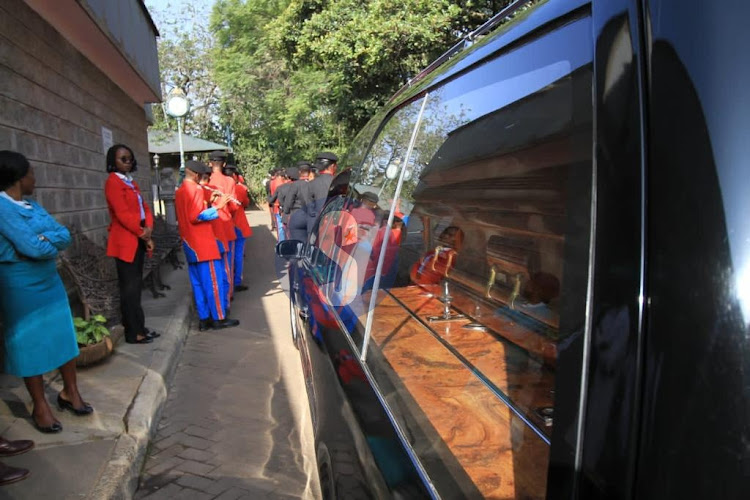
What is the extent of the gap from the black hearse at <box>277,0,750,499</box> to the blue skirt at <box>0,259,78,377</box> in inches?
59.4

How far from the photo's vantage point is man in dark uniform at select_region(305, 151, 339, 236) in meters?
7.11

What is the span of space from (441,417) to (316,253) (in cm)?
165

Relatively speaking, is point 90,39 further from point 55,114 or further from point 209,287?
point 209,287

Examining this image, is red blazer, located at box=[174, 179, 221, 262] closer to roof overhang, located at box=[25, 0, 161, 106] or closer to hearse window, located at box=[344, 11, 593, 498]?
roof overhang, located at box=[25, 0, 161, 106]

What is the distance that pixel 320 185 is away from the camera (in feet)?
23.5

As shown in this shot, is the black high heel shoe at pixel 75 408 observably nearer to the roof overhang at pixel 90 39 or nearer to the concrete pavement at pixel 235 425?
the concrete pavement at pixel 235 425

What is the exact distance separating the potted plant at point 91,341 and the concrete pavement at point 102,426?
87 mm

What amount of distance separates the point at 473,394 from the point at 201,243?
4112 millimetres

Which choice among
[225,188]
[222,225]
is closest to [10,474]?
[222,225]

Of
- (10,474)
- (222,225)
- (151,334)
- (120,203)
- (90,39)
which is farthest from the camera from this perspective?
(90,39)

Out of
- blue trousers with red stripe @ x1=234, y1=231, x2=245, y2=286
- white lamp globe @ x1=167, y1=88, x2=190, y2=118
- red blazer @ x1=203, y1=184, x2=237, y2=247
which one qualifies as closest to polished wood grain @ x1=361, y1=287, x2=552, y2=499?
red blazer @ x1=203, y1=184, x2=237, y2=247

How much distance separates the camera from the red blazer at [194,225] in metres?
5.14

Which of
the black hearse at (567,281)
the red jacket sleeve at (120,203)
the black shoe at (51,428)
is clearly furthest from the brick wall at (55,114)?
the black hearse at (567,281)

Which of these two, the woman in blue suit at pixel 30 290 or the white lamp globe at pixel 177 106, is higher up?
the white lamp globe at pixel 177 106
